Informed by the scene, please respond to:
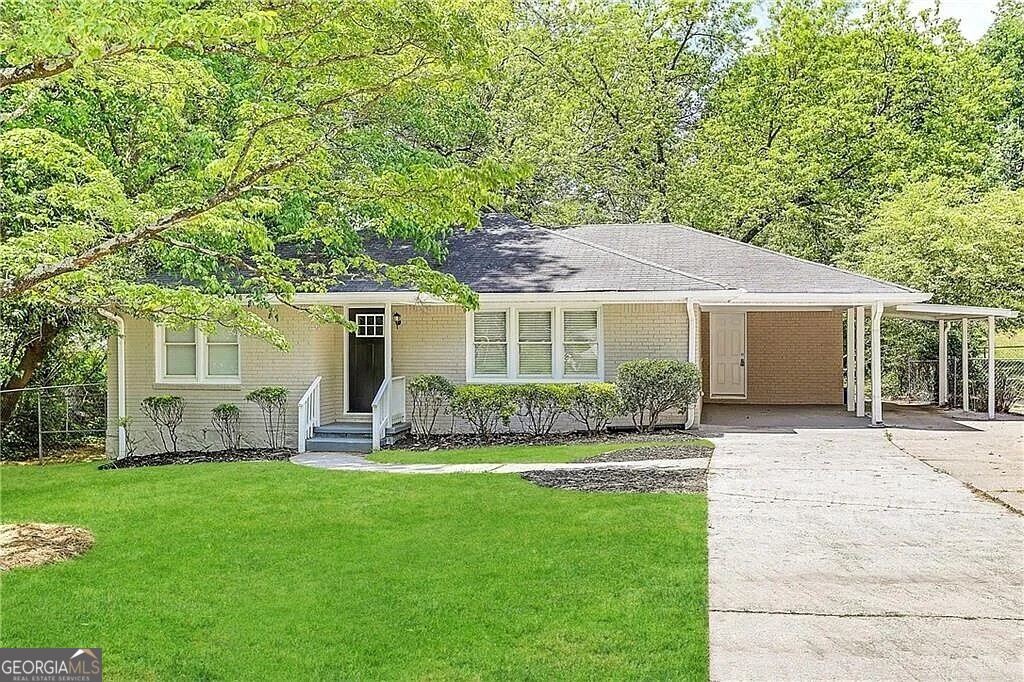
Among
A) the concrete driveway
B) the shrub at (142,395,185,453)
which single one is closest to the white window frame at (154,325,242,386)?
the shrub at (142,395,185,453)

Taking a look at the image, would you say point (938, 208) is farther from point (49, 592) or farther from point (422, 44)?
point (49, 592)

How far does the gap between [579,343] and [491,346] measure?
1557 mm

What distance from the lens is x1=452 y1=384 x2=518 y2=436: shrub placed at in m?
15.4

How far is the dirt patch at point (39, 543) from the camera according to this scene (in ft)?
24.2

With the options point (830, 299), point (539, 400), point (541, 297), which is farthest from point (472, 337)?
point (830, 299)

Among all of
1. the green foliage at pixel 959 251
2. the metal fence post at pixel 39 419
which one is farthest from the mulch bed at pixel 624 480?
the green foliage at pixel 959 251

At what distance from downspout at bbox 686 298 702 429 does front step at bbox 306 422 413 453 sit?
4.89 metres

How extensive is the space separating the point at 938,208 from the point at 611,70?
38.7 feet

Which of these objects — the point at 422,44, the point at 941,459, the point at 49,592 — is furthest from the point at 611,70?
the point at 49,592

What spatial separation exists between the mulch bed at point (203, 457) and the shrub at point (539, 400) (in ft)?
12.3

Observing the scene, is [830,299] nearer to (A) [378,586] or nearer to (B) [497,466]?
(B) [497,466]

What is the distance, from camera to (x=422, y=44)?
8.61 metres

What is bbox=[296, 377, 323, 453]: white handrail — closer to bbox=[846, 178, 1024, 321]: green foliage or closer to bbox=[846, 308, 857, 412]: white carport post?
bbox=[846, 308, 857, 412]: white carport post

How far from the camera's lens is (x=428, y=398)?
1593cm
